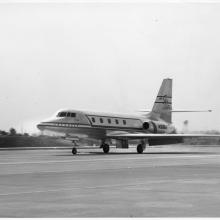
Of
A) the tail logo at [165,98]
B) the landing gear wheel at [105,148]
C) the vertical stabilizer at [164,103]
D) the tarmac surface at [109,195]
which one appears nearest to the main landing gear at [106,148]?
the landing gear wheel at [105,148]

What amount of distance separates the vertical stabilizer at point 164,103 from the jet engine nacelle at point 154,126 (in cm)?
154

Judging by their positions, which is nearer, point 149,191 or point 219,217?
point 219,217

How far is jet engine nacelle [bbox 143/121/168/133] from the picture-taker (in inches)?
1810

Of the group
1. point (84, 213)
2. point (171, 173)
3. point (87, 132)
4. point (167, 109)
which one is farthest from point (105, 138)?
point (84, 213)

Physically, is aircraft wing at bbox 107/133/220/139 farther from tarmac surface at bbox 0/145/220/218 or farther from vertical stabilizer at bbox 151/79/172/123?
Answer: tarmac surface at bbox 0/145/220/218

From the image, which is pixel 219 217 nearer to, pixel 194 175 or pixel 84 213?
pixel 84 213

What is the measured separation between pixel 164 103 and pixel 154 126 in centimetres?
347

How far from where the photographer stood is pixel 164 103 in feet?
161

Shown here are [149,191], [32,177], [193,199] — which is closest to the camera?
[193,199]

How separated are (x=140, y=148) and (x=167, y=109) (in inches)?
317

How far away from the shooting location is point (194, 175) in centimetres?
1809

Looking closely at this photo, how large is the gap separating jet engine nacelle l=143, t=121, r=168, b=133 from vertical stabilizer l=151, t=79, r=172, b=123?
154 centimetres

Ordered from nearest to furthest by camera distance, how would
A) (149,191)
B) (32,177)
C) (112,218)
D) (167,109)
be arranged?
(112,218) → (149,191) → (32,177) → (167,109)

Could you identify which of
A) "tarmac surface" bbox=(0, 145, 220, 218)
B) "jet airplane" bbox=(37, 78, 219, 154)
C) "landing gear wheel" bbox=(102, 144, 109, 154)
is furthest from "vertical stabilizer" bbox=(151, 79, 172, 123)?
"tarmac surface" bbox=(0, 145, 220, 218)
